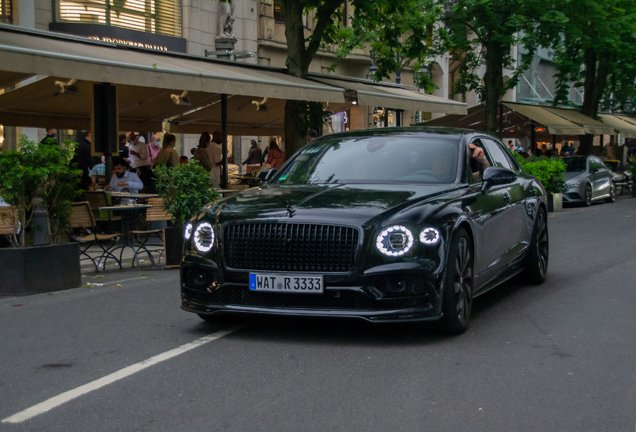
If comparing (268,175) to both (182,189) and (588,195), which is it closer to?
(182,189)

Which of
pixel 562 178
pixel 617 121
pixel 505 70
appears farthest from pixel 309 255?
pixel 505 70

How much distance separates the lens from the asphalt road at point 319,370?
432 cm

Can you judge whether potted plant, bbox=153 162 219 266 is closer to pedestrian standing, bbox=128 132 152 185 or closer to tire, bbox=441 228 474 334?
tire, bbox=441 228 474 334

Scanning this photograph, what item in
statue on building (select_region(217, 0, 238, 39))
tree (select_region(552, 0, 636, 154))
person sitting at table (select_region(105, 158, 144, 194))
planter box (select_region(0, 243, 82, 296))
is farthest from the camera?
statue on building (select_region(217, 0, 238, 39))

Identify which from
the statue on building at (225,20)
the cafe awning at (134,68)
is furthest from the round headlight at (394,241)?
the statue on building at (225,20)

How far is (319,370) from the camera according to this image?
528 cm

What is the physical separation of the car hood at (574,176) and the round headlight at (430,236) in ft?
61.5

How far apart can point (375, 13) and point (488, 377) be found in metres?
13.8

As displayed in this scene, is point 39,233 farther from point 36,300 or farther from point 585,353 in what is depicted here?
point 585,353

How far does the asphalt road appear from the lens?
14.2 ft

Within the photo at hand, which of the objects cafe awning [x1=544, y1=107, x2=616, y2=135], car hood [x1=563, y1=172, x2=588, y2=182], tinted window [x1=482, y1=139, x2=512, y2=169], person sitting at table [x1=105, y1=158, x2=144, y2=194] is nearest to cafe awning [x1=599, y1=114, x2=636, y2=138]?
cafe awning [x1=544, y1=107, x2=616, y2=135]

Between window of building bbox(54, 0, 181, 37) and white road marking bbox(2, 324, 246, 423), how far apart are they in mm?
18842

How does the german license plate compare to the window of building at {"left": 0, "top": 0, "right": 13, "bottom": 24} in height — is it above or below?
below

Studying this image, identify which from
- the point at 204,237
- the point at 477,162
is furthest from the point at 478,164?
the point at 204,237
